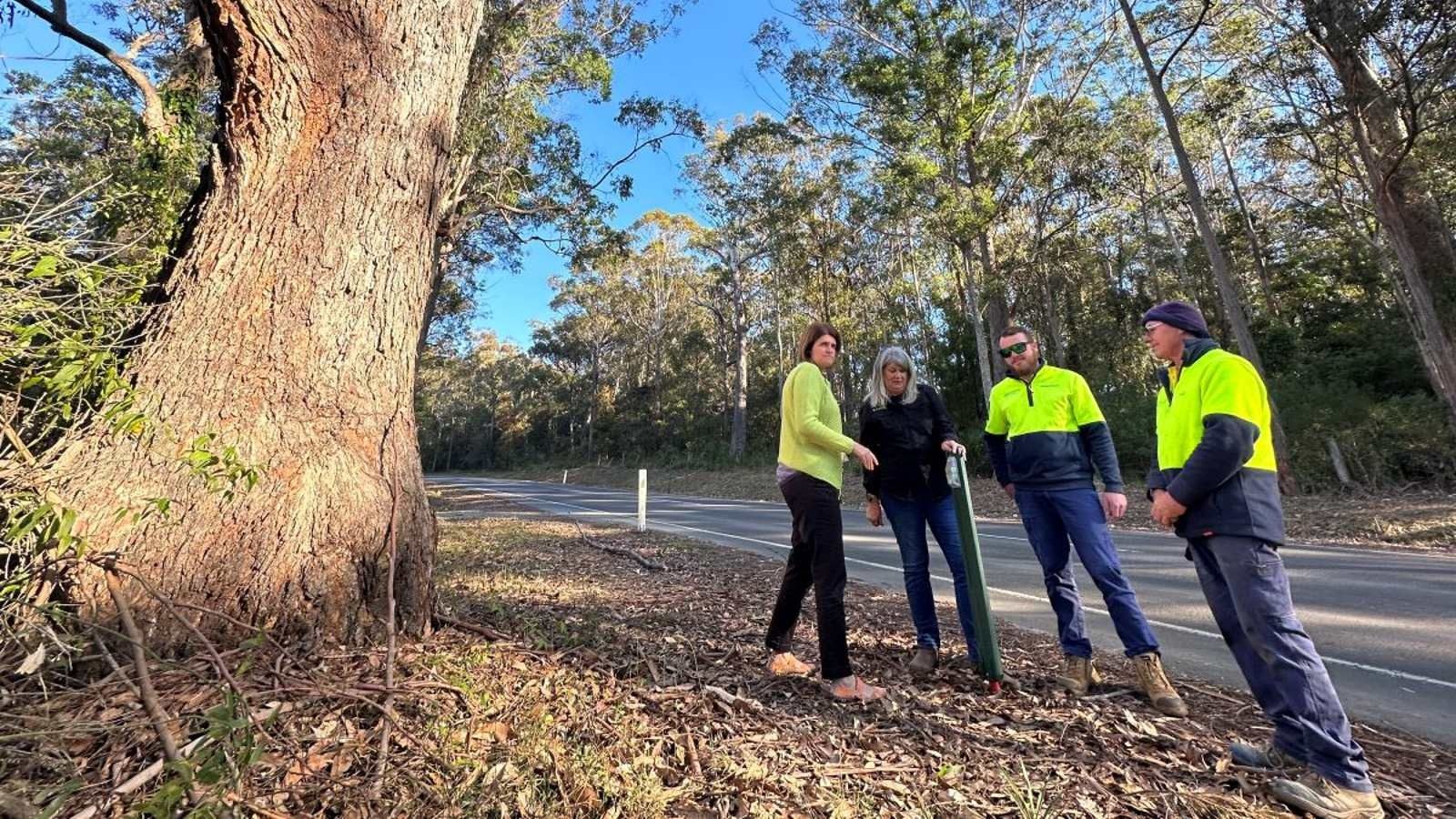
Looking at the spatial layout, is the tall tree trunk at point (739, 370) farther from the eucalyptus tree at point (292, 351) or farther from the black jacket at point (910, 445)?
the eucalyptus tree at point (292, 351)

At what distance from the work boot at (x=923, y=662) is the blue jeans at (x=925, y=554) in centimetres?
3

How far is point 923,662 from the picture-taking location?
3.28 m

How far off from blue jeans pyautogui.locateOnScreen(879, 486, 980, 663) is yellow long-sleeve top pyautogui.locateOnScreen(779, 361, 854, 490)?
0.56m

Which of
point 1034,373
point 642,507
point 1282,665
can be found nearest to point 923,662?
point 1282,665

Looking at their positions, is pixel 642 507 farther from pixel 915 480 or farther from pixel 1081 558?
pixel 1081 558

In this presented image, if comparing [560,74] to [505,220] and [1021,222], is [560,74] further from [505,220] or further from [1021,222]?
[1021,222]

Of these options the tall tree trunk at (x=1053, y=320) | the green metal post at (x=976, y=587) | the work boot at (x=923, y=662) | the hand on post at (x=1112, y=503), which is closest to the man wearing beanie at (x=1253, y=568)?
the hand on post at (x=1112, y=503)

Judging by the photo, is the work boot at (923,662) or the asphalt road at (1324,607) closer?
the work boot at (923,662)

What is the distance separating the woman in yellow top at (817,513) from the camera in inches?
112

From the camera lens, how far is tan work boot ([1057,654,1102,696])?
2996 millimetres

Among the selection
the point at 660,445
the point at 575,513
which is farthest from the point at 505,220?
the point at 660,445

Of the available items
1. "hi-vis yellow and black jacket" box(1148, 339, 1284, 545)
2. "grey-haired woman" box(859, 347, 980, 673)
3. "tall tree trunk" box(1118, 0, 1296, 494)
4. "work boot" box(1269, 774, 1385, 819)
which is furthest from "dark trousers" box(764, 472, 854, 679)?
"tall tree trunk" box(1118, 0, 1296, 494)

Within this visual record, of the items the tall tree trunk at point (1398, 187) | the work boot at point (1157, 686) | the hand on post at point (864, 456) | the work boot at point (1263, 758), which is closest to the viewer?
the work boot at point (1263, 758)

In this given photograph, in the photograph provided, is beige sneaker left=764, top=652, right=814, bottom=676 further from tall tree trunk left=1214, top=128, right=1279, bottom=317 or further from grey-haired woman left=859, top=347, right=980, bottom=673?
tall tree trunk left=1214, top=128, right=1279, bottom=317
